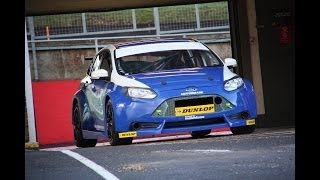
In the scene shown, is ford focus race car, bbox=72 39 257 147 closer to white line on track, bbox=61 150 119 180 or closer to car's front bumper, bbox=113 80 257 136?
car's front bumper, bbox=113 80 257 136

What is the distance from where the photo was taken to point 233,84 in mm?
5117

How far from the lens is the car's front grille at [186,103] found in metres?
4.82

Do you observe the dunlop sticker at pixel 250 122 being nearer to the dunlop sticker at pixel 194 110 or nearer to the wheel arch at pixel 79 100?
the dunlop sticker at pixel 194 110

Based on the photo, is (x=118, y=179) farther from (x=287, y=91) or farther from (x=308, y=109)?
(x=287, y=91)

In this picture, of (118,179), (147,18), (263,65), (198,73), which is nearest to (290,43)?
(263,65)

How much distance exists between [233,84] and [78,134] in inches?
52.3

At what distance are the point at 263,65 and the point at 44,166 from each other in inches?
142

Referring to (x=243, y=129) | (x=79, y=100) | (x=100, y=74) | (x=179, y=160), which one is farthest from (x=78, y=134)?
(x=179, y=160)

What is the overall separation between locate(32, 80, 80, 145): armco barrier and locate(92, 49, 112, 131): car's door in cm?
36

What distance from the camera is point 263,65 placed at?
7137 millimetres

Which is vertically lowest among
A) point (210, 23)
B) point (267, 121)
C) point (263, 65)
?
point (267, 121)

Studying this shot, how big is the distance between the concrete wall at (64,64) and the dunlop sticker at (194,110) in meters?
1.05

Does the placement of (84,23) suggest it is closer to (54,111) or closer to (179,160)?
(54,111)

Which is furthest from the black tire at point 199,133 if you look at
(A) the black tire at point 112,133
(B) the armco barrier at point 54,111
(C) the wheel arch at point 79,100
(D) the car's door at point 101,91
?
(B) the armco barrier at point 54,111
